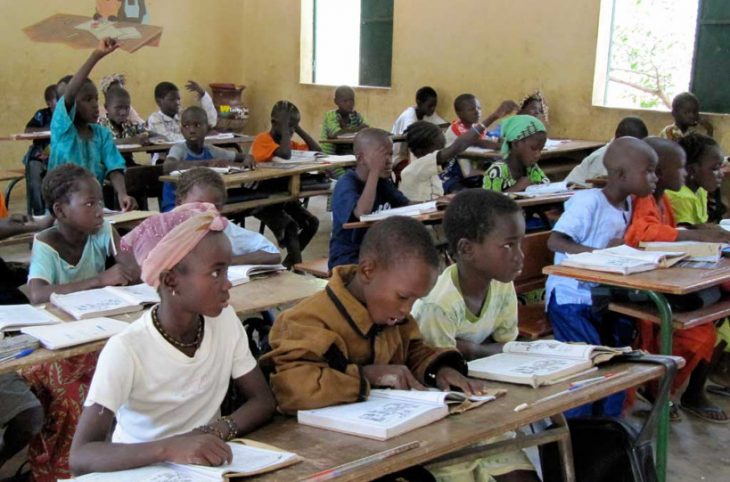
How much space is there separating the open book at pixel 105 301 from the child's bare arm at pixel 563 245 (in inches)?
61.8

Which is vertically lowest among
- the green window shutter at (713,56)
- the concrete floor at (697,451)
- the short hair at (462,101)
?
the concrete floor at (697,451)

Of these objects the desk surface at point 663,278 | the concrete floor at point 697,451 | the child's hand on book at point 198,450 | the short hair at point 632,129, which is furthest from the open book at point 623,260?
the short hair at point 632,129

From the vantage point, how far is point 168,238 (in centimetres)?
175

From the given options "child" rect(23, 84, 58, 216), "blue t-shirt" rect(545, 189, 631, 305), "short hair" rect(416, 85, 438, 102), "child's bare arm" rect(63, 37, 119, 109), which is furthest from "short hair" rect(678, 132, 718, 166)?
"short hair" rect(416, 85, 438, 102)

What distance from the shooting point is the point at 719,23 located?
725 centimetres

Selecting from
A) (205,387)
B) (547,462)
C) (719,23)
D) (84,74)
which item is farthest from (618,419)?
(719,23)

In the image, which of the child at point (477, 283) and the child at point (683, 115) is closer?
the child at point (477, 283)

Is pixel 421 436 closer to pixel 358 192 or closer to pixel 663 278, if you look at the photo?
pixel 663 278

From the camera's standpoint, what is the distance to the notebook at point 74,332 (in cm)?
219

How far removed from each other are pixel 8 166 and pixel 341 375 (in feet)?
27.1

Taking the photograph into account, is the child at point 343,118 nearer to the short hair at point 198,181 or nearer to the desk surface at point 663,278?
the short hair at point 198,181

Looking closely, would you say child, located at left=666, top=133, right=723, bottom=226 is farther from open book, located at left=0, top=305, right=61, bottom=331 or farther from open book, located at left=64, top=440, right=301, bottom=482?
open book, located at left=64, top=440, right=301, bottom=482

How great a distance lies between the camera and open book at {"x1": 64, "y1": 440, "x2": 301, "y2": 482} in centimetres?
139

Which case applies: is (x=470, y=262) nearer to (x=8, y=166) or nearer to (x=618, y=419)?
(x=618, y=419)
